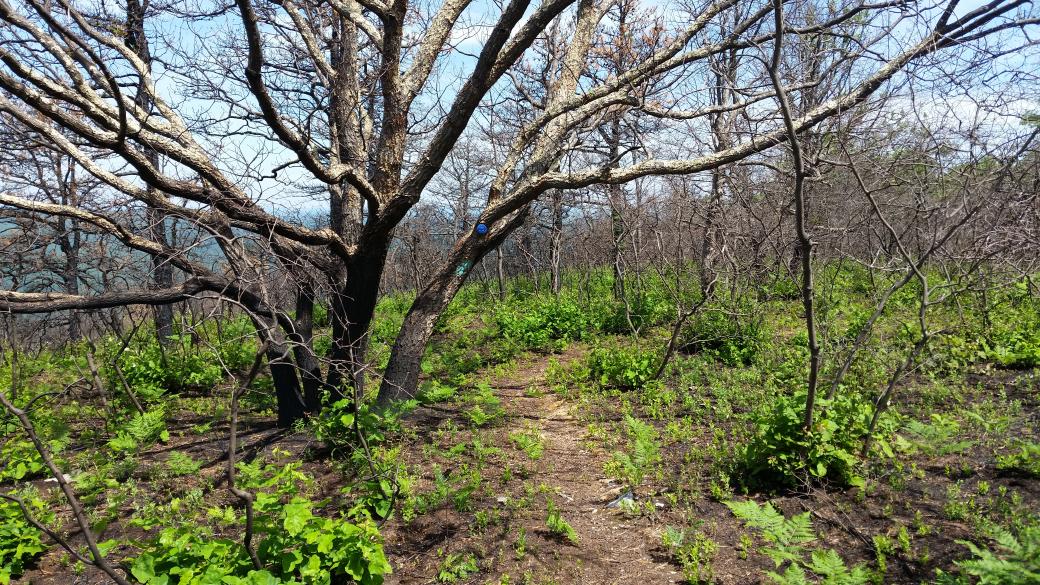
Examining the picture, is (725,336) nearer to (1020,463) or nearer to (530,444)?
(530,444)

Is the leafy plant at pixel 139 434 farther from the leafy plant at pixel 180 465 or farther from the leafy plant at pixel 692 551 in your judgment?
the leafy plant at pixel 692 551

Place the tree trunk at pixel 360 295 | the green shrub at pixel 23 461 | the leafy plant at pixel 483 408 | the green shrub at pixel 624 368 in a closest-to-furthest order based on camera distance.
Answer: the green shrub at pixel 23 461, the leafy plant at pixel 483 408, the tree trunk at pixel 360 295, the green shrub at pixel 624 368

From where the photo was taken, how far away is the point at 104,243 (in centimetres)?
548

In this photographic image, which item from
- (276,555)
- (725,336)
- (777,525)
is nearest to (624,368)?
(725,336)

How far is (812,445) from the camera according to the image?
369 cm

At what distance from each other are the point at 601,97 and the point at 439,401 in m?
3.66

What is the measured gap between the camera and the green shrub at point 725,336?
→ 6938 mm

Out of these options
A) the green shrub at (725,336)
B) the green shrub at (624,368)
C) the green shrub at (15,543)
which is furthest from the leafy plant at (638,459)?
the green shrub at (15,543)

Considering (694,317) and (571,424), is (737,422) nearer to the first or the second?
(571,424)

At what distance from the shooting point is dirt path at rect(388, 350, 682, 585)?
332 cm

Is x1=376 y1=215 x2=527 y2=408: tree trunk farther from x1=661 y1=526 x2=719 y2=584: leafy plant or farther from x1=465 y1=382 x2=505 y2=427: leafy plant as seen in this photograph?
x1=661 y1=526 x2=719 y2=584: leafy plant

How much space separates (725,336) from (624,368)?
1.28 meters

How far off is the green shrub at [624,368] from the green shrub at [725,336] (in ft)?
1.75

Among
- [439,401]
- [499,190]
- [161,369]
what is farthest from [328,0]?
[161,369]
